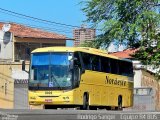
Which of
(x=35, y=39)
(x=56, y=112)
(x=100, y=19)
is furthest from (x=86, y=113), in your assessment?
(x=35, y=39)

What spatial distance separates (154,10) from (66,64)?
19.2ft

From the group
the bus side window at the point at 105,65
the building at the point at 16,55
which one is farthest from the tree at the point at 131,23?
the building at the point at 16,55

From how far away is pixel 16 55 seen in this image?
4903cm

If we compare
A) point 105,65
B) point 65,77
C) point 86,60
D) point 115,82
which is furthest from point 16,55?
point 65,77

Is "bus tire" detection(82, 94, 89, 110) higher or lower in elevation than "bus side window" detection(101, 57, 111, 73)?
lower

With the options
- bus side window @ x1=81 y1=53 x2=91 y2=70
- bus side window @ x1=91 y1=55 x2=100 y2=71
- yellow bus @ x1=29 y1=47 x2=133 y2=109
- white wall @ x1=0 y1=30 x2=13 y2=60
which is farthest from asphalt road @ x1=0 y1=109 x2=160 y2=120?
white wall @ x1=0 y1=30 x2=13 y2=60

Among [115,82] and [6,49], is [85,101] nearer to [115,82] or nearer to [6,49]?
[115,82]

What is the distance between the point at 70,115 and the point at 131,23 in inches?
826

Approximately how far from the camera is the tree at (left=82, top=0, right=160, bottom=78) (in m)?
25.4

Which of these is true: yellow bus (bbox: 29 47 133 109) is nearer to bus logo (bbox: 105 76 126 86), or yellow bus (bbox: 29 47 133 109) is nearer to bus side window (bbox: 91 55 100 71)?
bus side window (bbox: 91 55 100 71)

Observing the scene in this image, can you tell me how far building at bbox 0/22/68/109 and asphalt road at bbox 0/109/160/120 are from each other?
3176 centimetres

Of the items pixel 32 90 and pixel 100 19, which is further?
pixel 100 19

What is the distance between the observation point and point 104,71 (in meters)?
26.4

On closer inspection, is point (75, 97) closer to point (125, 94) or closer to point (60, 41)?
point (125, 94)
